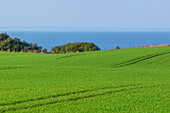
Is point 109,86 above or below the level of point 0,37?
below

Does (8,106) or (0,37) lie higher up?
(0,37)

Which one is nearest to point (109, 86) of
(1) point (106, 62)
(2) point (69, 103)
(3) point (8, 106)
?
(2) point (69, 103)

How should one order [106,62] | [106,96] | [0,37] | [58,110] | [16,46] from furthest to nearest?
[0,37] → [16,46] → [106,62] → [106,96] → [58,110]

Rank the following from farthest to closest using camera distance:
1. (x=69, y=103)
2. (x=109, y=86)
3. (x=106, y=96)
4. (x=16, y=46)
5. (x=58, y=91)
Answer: (x=16, y=46) → (x=109, y=86) → (x=58, y=91) → (x=106, y=96) → (x=69, y=103)

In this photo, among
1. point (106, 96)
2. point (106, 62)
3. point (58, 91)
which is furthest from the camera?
point (106, 62)

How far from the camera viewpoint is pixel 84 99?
12039 mm

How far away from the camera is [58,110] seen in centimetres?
1030

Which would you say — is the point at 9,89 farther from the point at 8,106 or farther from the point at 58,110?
the point at 58,110

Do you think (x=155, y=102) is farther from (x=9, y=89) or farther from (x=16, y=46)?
(x=16, y=46)

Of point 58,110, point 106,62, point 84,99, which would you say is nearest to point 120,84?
point 84,99

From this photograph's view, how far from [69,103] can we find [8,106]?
2.77 meters

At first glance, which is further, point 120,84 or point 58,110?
point 120,84

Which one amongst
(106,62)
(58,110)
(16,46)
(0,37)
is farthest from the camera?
(0,37)

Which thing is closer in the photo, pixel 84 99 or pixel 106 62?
pixel 84 99
